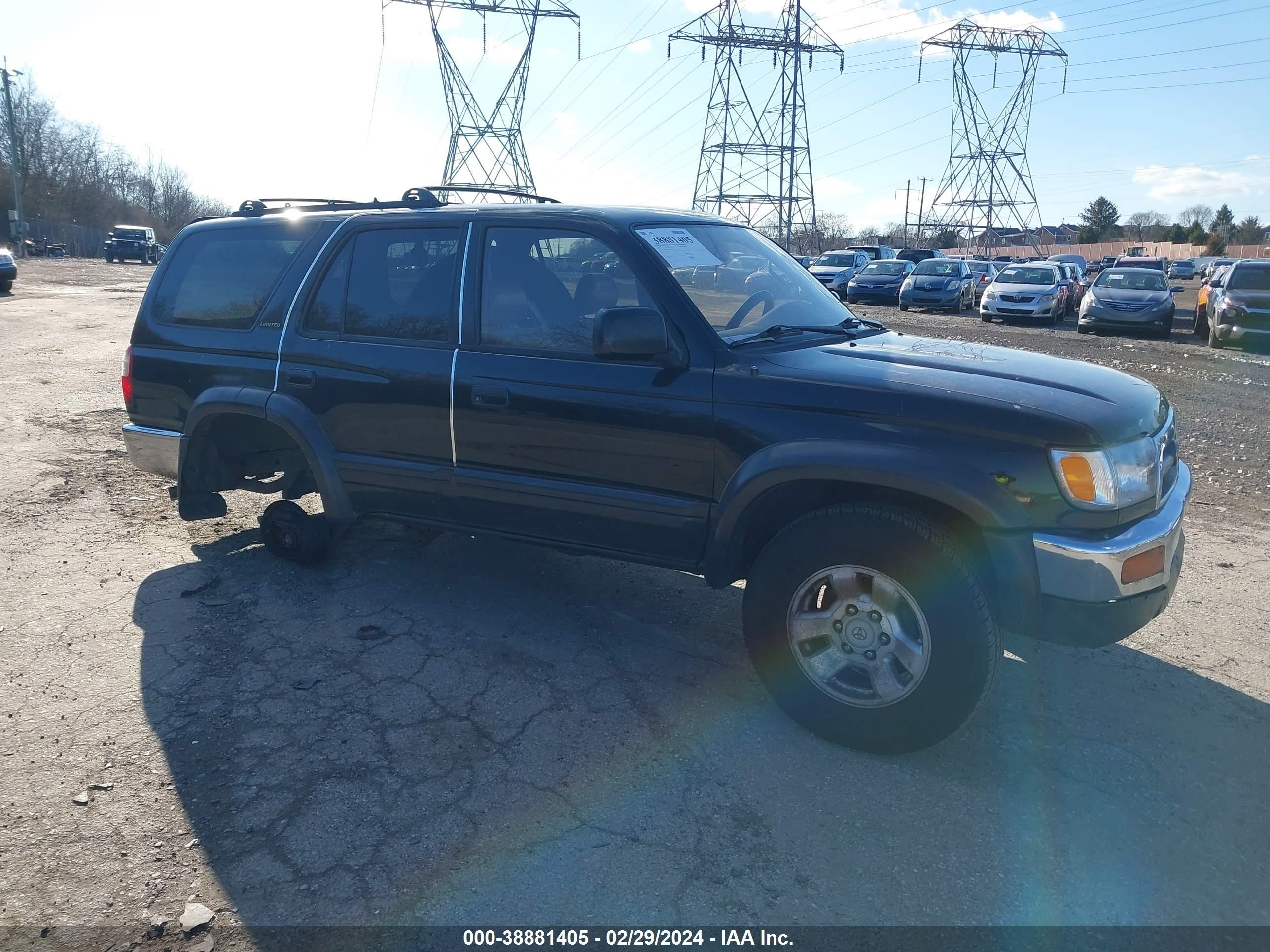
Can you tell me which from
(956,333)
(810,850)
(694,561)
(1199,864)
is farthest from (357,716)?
(956,333)

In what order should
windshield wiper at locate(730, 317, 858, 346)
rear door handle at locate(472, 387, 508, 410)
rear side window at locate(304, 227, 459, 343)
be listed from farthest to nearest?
rear side window at locate(304, 227, 459, 343) < rear door handle at locate(472, 387, 508, 410) < windshield wiper at locate(730, 317, 858, 346)

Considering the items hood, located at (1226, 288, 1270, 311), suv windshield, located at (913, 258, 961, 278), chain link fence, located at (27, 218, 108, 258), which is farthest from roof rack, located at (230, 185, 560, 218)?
chain link fence, located at (27, 218, 108, 258)

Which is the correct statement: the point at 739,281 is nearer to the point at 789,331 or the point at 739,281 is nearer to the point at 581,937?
the point at 789,331

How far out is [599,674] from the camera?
391 centimetres

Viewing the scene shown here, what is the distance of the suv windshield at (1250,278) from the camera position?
638 inches

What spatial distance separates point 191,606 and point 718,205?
4137 cm

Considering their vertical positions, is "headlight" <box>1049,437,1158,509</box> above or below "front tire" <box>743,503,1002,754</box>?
above

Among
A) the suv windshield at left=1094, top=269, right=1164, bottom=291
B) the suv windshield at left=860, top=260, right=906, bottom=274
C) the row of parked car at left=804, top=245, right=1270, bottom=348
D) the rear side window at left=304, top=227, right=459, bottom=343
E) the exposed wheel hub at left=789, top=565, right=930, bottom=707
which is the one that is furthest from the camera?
the suv windshield at left=860, top=260, right=906, bottom=274

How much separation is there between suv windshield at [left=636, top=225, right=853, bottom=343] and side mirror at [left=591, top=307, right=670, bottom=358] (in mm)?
309

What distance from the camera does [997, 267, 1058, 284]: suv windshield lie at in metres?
21.9

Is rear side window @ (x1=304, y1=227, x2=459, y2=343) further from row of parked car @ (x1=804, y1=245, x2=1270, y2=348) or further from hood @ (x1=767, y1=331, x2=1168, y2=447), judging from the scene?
row of parked car @ (x1=804, y1=245, x2=1270, y2=348)

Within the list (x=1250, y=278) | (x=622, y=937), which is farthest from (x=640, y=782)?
(x=1250, y=278)

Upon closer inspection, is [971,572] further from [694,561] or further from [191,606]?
[191,606]

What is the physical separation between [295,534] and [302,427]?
762 millimetres
